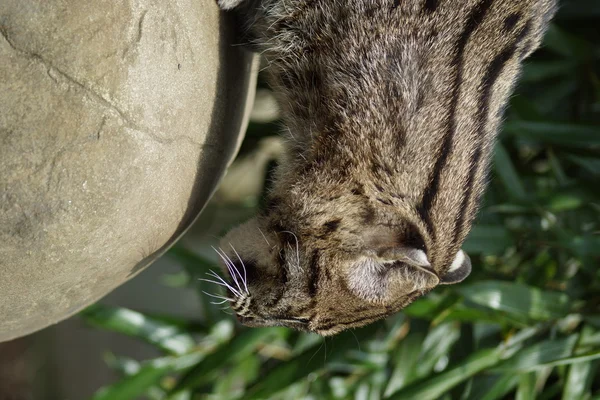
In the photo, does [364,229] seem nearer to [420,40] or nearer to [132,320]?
[420,40]

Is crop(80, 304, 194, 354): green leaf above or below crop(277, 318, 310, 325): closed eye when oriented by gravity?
below

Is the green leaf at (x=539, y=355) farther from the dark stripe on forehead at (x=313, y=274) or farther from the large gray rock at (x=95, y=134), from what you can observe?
the large gray rock at (x=95, y=134)

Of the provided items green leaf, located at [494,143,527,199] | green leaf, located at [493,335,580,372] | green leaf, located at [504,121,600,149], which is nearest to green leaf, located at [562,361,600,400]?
green leaf, located at [493,335,580,372]

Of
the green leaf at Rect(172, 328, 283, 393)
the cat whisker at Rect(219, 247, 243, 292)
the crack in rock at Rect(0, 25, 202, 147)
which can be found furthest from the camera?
the green leaf at Rect(172, 328, 283, 393)

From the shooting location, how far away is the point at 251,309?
1924 mm

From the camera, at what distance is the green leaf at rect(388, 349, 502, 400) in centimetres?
254

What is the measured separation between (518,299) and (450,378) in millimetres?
400

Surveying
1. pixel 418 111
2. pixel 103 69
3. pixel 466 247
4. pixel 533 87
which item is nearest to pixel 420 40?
pixel 418 111

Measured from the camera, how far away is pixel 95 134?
130 centimetres

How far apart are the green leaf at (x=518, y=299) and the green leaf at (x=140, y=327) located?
1.22 meters

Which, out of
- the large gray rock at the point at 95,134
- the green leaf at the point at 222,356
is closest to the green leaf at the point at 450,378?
the green leaf at the point at 222,356

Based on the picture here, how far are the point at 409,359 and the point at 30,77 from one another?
2076 mm

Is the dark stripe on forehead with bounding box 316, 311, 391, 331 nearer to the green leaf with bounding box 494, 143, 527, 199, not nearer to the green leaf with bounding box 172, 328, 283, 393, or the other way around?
the green leaf with bounding box 172, 328, 283, 393

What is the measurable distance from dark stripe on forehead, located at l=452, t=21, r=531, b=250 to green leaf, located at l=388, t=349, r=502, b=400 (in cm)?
89
